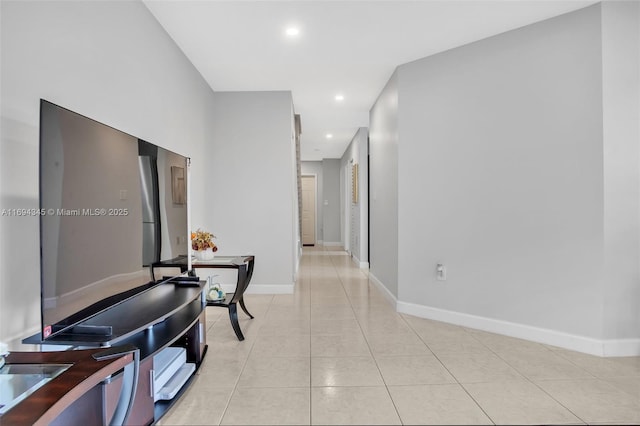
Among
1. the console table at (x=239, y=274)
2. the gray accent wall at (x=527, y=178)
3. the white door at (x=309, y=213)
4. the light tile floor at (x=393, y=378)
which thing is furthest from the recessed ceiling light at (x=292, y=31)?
the white door at (x=309, y=213)

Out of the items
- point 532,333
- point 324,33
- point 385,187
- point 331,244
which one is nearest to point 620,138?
point 532,333

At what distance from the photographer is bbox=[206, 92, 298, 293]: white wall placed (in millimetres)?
4551

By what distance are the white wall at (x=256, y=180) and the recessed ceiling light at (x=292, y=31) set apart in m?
1.50

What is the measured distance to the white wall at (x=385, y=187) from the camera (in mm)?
3918

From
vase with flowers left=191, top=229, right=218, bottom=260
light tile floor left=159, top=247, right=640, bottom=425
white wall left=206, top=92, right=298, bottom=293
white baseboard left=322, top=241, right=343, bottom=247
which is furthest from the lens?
white baseboard left=322, top=241, right=343, bottom=247

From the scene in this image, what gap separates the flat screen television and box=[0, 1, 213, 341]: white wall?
232 mm

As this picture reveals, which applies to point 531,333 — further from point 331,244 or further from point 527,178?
point 331,244

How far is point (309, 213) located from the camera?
10.7 metres

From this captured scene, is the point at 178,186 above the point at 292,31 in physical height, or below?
below

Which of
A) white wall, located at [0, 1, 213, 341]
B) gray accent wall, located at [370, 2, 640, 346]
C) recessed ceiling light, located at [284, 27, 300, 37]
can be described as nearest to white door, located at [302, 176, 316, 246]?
gray accent wall, located at [370, 2, 640, 346]

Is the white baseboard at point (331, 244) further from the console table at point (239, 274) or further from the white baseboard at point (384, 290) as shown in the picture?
the console table at point (239, 274)

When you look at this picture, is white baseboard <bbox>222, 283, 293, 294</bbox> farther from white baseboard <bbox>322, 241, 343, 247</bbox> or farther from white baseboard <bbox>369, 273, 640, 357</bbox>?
white baseboard <bbox>322, 241, 343, 247</bbox>

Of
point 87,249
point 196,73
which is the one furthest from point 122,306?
point 196,73

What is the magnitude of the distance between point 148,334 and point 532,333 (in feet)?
→ 9.33
